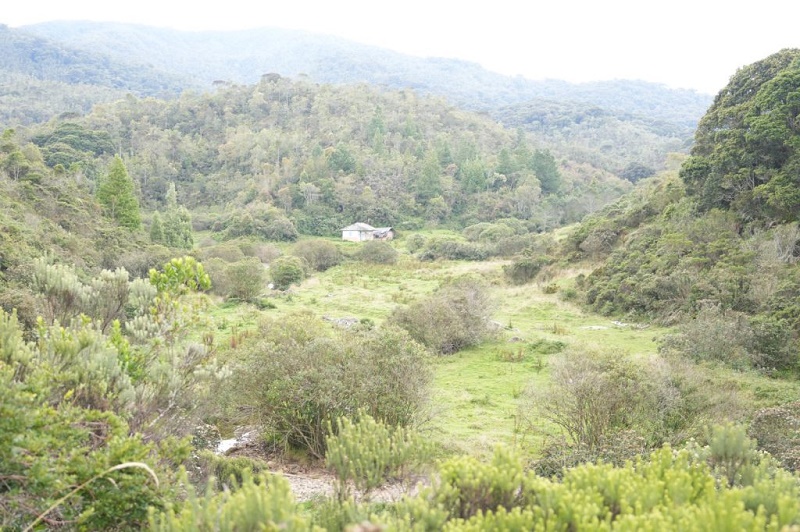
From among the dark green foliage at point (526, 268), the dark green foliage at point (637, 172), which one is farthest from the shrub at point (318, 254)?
the dark green foliage at point (637, 172)

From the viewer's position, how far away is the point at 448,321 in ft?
71.6

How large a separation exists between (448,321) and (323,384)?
10.8 m

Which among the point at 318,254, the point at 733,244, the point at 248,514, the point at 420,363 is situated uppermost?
the point at 248,514

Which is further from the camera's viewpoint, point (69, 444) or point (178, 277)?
point (178, 277)

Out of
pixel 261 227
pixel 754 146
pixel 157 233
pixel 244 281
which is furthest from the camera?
pixel 261 227

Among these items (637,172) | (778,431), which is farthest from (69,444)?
(637,172)

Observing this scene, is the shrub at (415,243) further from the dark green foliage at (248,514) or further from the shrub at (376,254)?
the dark green foliage at (248,514)

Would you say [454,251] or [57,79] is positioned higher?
[57,79]

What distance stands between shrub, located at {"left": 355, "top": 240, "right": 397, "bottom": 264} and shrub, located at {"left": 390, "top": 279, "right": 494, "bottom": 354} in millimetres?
24182

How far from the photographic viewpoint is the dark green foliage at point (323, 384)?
11672mm

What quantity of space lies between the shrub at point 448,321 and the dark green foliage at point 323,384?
27.5 feet

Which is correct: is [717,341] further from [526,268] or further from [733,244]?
[526,268]

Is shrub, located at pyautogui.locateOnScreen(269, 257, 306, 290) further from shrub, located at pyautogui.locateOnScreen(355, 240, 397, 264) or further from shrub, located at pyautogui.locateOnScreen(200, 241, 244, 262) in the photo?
shrub, located at pyautogui.locateOnScreen(355, 240, 397, 264)

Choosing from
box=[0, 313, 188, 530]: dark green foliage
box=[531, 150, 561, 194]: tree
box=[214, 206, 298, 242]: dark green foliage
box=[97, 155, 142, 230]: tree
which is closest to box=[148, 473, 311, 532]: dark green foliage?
box=[0, 313, 188, 530]: dark green foliage
